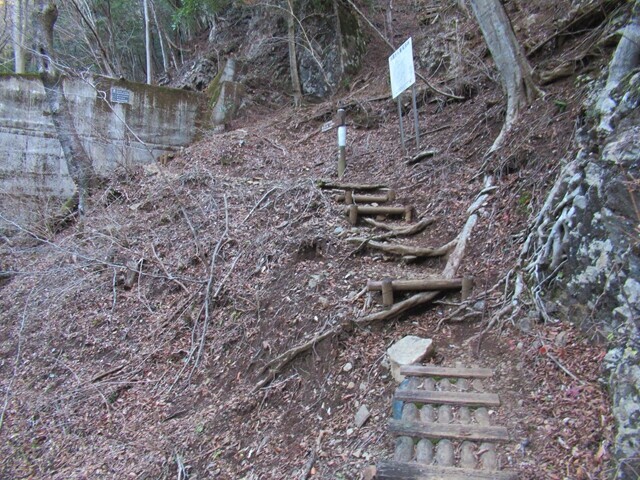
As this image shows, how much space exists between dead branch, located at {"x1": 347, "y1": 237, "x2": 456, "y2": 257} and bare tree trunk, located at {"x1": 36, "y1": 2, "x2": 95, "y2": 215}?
6741 millimetres

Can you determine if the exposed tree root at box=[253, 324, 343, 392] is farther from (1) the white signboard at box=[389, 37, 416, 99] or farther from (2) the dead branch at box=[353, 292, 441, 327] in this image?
(1) the white signboard at box=[389, 37, 416, 99]

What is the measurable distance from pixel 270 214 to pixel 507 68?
12.6 feet

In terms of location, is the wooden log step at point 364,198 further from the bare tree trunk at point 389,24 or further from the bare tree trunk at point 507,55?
the bare tree trunk at point 389,24

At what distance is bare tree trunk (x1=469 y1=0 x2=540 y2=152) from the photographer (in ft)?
17.5

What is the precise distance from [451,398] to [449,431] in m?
0.30

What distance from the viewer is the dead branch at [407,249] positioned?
4621 millimetres

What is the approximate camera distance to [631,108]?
120 inches

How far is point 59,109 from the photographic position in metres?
8.77

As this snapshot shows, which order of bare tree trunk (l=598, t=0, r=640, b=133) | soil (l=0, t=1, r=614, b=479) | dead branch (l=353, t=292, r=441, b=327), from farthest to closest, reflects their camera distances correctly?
dead branch (l=353, t=292, r=441, b=327), bare tree trunk (l=598, t=0, r=640, b=133), soil (l=0, t=1, r=614, b=479)

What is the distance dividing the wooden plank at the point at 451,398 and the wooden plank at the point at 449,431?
0.67ft

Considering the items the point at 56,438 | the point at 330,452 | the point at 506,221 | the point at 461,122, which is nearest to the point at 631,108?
the point at 506,221

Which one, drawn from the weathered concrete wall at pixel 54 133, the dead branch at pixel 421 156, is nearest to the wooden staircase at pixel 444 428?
the dead branch at pixel 421 156

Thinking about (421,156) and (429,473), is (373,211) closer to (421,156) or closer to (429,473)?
(421,156)

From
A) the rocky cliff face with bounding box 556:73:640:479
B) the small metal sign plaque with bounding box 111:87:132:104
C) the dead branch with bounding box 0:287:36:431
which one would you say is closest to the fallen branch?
the rocky cliff face with bounding box 556:73:640:479
